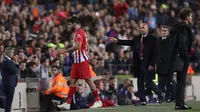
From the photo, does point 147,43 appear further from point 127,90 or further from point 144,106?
point 127,90

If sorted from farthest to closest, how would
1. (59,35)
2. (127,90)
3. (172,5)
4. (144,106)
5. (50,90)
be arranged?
(172,5), (59,35), (127,90), (50,90), (144,106)

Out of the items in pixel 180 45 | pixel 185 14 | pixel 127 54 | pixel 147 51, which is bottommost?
pixel 127 54

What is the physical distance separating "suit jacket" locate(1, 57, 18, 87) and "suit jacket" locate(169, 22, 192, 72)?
149 inches

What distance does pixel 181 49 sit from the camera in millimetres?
16203

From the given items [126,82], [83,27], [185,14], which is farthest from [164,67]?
[83,27]

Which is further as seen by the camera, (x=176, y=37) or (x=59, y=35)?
(x=59, y=35)

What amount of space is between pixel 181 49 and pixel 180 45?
9 cm

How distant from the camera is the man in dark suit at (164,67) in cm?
1934

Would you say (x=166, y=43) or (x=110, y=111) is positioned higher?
(x=166, y=43)

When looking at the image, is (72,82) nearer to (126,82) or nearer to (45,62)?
(45,62)

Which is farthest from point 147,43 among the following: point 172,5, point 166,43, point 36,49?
point 172,5

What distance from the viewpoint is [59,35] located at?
26391 mm

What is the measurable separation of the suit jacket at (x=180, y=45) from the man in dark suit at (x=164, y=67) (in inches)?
105

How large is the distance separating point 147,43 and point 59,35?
8.26m
